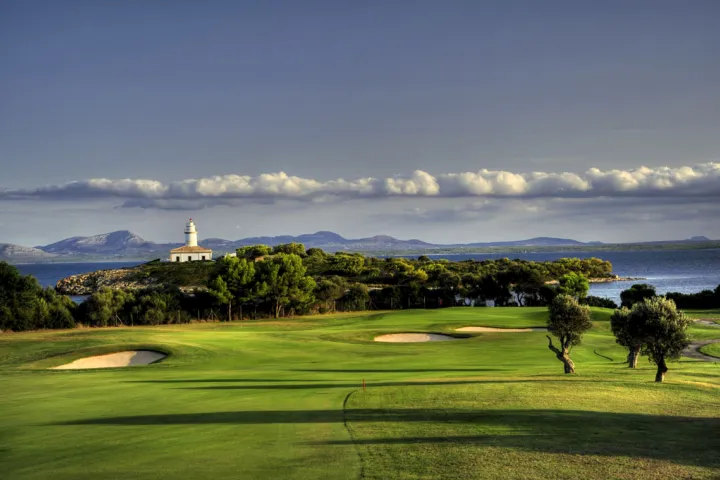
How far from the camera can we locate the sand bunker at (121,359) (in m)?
33.7

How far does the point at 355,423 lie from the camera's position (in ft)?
49.8

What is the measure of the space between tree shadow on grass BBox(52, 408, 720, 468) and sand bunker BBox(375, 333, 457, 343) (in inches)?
1145

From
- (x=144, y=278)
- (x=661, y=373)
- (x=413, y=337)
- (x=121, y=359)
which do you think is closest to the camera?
(x=661, y=373)

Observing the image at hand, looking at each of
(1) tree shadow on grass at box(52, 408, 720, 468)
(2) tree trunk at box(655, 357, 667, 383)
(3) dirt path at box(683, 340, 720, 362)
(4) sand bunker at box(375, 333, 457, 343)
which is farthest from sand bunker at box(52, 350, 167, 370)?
(3) dirt path at box(683, 340, 720, 362)

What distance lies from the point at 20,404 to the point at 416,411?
12.0m

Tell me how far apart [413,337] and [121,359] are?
2067 cm

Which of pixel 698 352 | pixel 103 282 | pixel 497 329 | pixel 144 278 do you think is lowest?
pixel 698 352

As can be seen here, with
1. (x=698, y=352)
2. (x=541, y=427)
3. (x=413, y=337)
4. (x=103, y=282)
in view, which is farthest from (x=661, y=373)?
(x=103, y=282)

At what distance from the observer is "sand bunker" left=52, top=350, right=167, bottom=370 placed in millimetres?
33719

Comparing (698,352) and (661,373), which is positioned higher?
(661,373)

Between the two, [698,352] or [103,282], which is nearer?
[698,352]

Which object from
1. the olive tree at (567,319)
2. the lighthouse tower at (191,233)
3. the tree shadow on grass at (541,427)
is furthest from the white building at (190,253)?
the tree shadow on grass at (541,427)

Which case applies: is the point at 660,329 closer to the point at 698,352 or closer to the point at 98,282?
the point at 698,352

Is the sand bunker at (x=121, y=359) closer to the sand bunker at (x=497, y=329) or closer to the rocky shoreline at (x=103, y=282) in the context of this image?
the sand bunker at (x=497, y=329)
